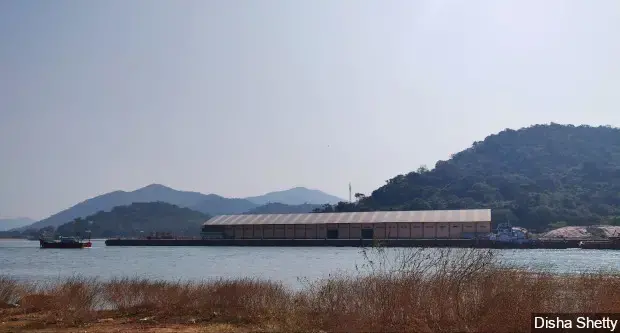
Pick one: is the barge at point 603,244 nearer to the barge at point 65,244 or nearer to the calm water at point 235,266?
the calm water at point 235,266

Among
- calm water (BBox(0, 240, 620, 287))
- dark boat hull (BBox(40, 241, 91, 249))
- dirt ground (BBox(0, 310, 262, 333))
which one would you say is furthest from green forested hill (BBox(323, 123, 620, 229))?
dirt ground (BBox(0, 310, 262, 333))

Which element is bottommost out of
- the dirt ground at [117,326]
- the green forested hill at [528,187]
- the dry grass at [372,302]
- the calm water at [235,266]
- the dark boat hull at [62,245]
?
the dark boat hull at [62,245]

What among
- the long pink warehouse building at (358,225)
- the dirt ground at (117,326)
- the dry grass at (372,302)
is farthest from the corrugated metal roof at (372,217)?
the dirt ground at (117,326)

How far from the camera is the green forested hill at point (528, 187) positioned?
410 feet

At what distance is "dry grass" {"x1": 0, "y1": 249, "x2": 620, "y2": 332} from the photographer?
12.1 m

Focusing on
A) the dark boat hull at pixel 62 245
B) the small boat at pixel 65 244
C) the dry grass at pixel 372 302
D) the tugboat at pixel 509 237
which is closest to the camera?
the dry grass at pixel 372 302

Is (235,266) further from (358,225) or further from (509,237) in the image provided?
(509,237)

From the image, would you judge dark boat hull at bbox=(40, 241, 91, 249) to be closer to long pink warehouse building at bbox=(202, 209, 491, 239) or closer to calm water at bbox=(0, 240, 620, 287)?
long pink warehouse building at bbox=(202, 209, 491, 239)

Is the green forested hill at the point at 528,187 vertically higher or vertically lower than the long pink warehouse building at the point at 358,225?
higher

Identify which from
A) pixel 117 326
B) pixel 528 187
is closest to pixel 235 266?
pixel 117 326

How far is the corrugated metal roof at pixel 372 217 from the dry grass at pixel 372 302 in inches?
2927

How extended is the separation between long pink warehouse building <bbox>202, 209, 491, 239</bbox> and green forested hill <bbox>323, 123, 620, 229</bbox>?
1322 inches

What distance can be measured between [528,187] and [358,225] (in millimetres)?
67955

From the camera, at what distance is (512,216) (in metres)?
123
